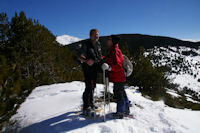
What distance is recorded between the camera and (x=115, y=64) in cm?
260

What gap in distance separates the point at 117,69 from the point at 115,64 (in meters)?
0.13

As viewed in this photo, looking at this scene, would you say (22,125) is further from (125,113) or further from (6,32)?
(6,32)

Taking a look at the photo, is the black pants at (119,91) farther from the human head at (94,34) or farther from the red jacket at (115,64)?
the human head at (94,34)

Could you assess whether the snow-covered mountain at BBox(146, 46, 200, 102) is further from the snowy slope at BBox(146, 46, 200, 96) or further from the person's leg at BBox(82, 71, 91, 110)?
the person's leg at BBox(82, 71, 91, 110)

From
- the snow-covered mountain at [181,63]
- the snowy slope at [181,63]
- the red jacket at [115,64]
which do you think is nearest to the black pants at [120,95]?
the red jacket at [115,64]

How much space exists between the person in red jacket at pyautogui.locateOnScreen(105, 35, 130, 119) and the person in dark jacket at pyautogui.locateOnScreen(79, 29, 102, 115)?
269mm

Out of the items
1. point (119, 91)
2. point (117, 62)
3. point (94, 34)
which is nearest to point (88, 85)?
point (119, 91)

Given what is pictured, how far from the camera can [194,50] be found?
158 metres

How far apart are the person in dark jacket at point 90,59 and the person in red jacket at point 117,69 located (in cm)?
27

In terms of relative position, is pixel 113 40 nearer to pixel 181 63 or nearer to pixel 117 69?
pixel 117 69

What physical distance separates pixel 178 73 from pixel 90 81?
138 meters

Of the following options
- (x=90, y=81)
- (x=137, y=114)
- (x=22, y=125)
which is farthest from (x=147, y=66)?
(x=22, y=125)

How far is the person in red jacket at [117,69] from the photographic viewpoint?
261cm

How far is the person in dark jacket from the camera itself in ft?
8.28
